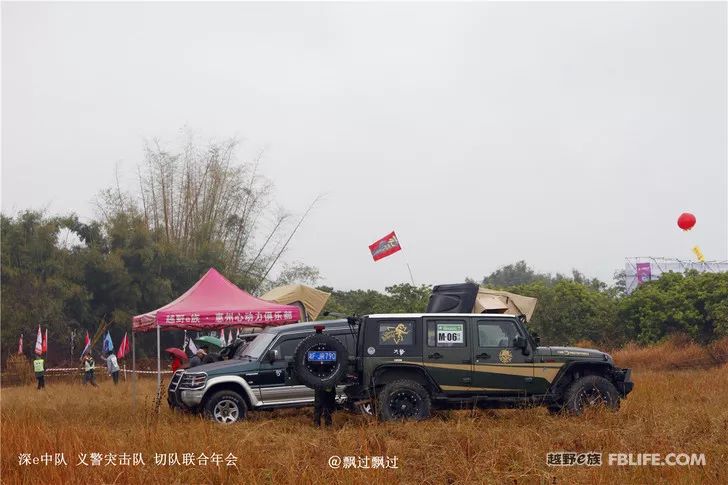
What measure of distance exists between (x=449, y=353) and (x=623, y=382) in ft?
8.96

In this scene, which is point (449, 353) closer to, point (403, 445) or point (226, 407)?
point (403, 445)

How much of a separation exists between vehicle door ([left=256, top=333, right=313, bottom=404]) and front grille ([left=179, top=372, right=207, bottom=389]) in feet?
2.89

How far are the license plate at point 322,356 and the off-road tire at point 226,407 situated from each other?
99.3 inches

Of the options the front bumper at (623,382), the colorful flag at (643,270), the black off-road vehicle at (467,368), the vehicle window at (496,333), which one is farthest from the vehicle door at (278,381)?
the colorful flag at (643,270)

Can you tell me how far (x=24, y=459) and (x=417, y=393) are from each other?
5.45 meters

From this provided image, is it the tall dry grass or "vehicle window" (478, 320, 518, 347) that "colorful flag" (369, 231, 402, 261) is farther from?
"vehicle window" (478, 320, 518, 347)

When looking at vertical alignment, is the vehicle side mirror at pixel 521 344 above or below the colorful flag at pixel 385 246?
below

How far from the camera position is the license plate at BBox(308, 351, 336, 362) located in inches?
458

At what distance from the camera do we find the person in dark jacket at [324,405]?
11875 millimetres

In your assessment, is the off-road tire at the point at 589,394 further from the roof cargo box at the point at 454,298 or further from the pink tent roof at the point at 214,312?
the pink tent roof at the point at 214,312

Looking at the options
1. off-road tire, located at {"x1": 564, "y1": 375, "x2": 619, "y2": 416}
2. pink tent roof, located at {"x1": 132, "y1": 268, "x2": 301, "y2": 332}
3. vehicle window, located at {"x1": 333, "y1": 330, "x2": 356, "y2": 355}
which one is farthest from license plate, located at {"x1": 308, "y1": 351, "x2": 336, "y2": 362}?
pink tent roof, located at {"x1": 132, "y1": 268, "x2": 301, "y2": 332}

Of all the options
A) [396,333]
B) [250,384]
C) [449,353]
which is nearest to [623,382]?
[449,353]

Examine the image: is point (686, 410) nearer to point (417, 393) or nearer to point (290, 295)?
point (417, 393)

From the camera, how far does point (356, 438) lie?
978 centimetres
